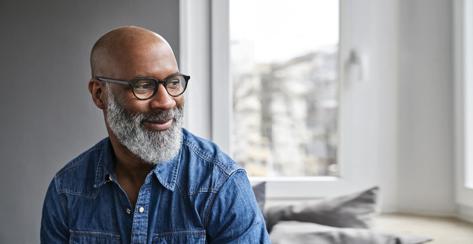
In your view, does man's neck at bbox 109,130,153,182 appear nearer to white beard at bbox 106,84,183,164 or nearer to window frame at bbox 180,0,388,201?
white beard at bbox 106,84,183,164

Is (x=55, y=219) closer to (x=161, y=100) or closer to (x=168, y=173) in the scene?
(x=168, y=173)

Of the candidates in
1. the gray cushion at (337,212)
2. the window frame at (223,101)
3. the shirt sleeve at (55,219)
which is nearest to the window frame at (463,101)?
the window frame at (223,101)

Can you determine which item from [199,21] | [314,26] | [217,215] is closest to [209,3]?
[199,21]

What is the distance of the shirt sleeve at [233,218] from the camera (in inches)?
53.4

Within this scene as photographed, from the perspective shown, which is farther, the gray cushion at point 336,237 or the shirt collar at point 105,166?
the gray cushion at point 336,237

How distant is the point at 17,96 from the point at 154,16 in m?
0.57

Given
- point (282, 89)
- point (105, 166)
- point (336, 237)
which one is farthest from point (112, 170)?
point (282, 89)

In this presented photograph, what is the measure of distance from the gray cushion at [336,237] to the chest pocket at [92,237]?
1.64 feet

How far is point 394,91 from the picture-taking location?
2277 millimetres

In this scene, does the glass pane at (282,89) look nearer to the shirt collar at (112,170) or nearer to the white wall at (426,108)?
the white wall at (426,108)

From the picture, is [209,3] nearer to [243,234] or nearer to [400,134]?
[400,134]

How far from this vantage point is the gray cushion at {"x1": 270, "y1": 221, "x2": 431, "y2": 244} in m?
1.67

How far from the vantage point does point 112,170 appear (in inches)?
57.3

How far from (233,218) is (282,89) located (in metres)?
1.07
